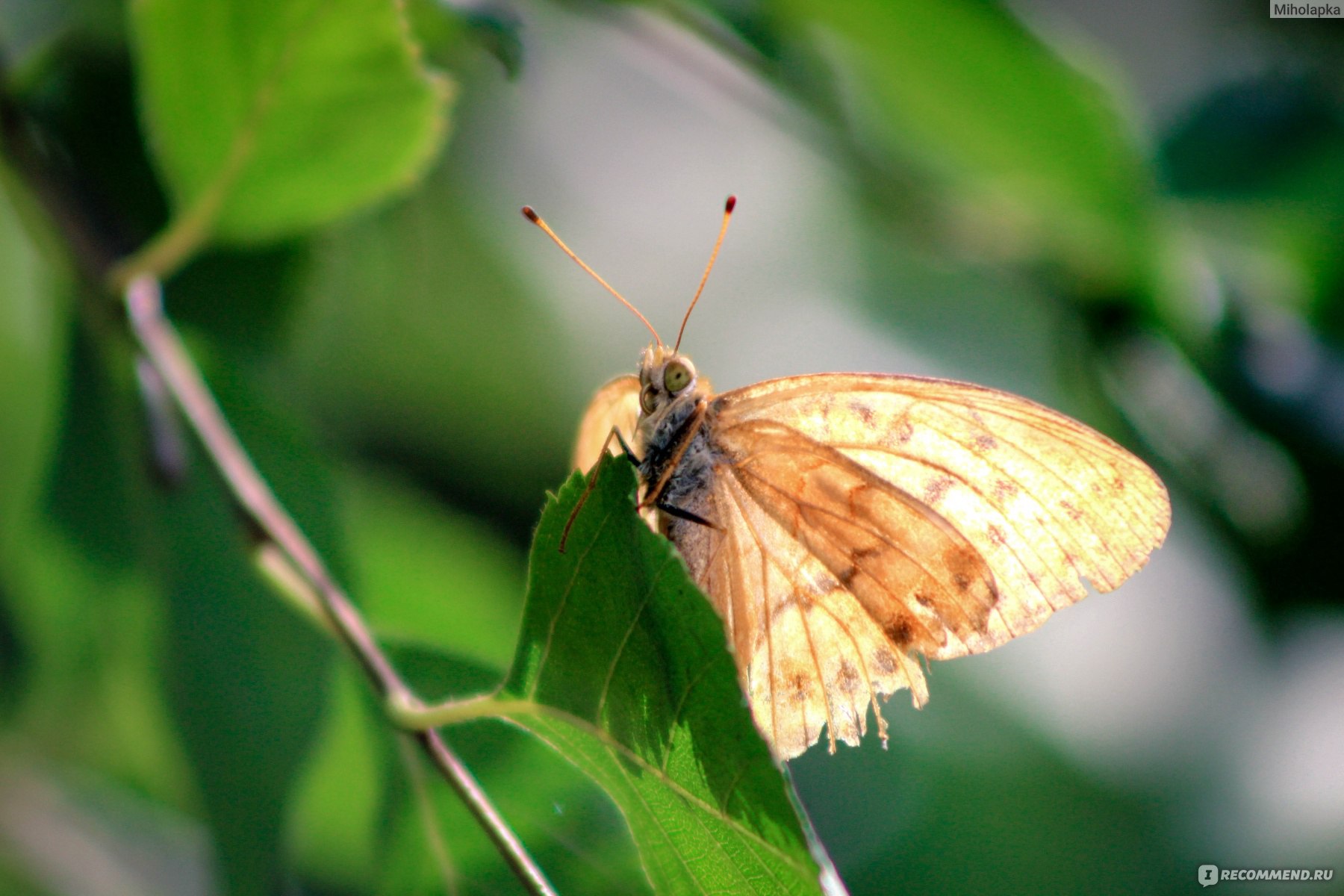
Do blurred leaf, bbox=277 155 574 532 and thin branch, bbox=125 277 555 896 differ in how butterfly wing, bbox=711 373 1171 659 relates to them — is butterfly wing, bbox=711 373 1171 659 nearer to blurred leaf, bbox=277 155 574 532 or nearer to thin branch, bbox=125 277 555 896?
thin branch, bbox=125 277 555 896

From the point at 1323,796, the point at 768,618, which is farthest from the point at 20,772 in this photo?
the point at 1323,796

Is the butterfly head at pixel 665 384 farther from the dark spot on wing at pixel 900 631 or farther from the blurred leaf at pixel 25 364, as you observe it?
the blurred leaf at pixel 25 364

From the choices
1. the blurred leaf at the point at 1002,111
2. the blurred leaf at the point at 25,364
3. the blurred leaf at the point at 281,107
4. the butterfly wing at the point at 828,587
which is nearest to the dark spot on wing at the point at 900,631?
the butterfly wing at the point at 828,587

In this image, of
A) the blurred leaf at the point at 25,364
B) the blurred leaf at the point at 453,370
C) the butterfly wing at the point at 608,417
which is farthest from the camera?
the blurred leaf at the point at 453,370

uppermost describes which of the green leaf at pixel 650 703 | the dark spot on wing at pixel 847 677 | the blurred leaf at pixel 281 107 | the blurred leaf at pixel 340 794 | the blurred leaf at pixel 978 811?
the blurred leaf at pixel 281 107

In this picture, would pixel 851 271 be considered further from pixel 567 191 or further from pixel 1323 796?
pixel 1323 796

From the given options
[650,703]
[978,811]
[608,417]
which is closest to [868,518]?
[608,417]

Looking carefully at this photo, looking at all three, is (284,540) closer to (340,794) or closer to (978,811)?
(340,794)
